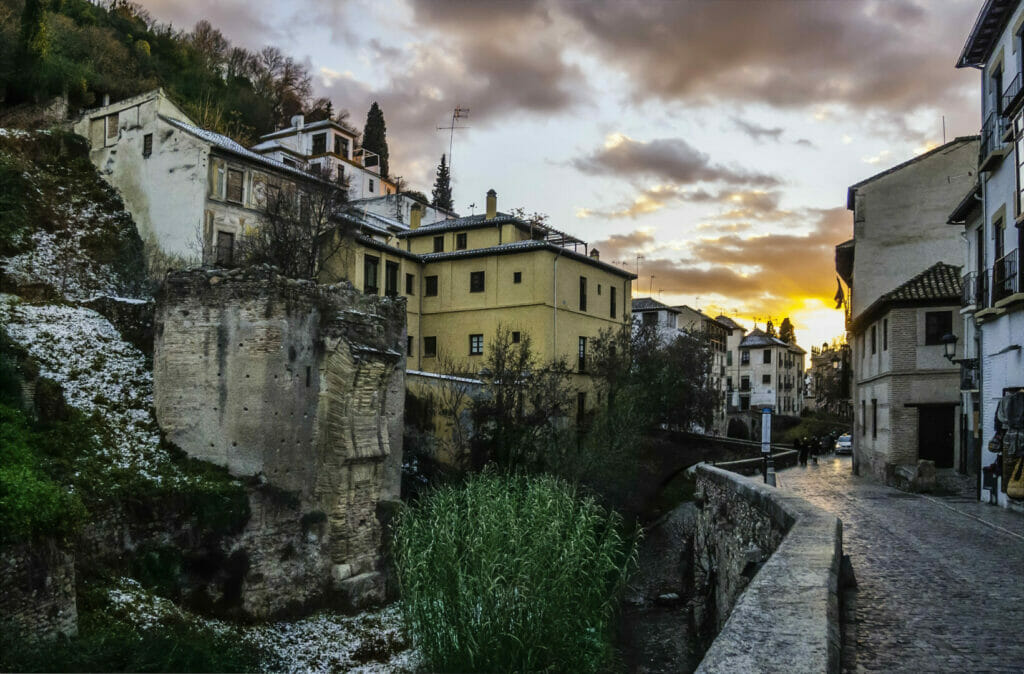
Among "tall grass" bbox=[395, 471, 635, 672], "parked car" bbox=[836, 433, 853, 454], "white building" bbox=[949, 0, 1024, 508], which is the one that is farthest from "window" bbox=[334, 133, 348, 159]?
"tall grass" bbox=[395, 471, 635, 672]

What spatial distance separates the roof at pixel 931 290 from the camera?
70.0ft

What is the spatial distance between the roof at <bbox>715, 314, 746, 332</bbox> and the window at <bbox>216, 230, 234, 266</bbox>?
179 feet

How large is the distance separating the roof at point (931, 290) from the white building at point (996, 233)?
358 cm

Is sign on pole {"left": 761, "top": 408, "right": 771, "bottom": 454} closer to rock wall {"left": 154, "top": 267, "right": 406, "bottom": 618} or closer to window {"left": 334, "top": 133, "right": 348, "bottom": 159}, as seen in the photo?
rock wall {"left": 154, "top": 267, "right": 406, "bottom": 618}

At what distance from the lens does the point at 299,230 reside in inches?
1148

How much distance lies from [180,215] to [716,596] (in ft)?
80.7

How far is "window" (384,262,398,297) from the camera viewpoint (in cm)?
3444

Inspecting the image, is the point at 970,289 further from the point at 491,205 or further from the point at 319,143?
the point at 319,143

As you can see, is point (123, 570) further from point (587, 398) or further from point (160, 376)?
point (587, 398)

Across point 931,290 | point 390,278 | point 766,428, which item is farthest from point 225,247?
point 931,290

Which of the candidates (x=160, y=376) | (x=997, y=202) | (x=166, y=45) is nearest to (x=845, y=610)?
(x=997, y=202)

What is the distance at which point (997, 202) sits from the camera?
1543 cm

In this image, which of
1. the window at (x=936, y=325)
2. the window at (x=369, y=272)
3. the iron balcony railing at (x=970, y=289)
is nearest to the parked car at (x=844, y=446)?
the window at (x=936, y=325)

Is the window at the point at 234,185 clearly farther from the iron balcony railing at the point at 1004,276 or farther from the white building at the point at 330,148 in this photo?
the iron balcony railing at the point at 1004,276
